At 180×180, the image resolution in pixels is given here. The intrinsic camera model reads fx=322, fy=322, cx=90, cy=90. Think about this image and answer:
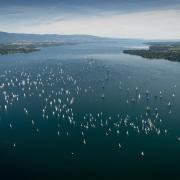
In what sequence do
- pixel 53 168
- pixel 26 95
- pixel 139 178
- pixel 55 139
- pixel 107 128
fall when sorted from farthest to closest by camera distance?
pixel 26 95 → pixel 107 128 → pixel 55 139 → pixel 53 168 → pixel 139 178

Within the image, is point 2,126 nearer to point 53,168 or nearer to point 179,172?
point 53,168

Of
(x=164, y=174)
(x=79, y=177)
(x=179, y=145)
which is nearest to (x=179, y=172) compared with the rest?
(x=164, y=174)

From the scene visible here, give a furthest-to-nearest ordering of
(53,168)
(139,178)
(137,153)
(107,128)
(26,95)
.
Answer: (26,95)
(107,128)
(137,153)
(53,168)
(139,178)

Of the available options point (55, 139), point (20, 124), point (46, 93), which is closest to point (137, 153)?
point (55, 139)

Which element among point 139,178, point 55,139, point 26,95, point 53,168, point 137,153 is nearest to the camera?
point 139,178

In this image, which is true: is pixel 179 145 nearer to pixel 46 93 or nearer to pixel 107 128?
pixel 107 128

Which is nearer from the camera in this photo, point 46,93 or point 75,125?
point 75,125

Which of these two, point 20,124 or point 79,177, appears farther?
point 20,124

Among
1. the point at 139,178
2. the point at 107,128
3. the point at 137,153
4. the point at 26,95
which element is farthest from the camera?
the point at 26,95
